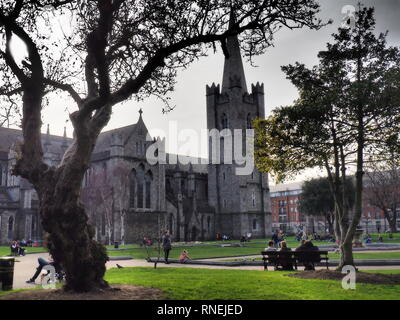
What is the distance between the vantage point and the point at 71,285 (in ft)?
33.1

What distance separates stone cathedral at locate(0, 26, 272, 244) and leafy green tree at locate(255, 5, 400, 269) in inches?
1500

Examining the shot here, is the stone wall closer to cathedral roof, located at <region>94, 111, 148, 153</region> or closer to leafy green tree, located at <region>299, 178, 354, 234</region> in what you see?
cathedral roof, located at <region>94, 111, 148, 153</region>

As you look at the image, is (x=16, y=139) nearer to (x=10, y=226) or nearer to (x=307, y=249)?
(x=10, y=226)

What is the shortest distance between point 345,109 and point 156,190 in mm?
48213

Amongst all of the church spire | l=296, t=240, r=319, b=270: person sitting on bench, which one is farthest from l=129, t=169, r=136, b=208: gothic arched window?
l=296, t=240, r=319, b=270: person sitting on bench

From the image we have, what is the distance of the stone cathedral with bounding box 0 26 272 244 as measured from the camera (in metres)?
54.0

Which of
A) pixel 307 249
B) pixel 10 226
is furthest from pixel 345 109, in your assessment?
pixel 10 226

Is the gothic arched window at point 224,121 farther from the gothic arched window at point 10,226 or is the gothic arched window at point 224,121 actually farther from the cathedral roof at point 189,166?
the gothic arched window at point 10,226

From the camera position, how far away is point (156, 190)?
198 ft

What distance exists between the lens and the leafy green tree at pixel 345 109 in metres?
13.3

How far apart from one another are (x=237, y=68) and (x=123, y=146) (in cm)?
2733

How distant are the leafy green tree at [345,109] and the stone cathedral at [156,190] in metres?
38.1

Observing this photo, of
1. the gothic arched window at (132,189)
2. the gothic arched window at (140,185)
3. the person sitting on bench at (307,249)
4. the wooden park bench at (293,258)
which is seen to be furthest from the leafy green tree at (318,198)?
the wooden park bench at (293,258)

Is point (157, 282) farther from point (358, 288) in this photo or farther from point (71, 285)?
point (358, 288)
